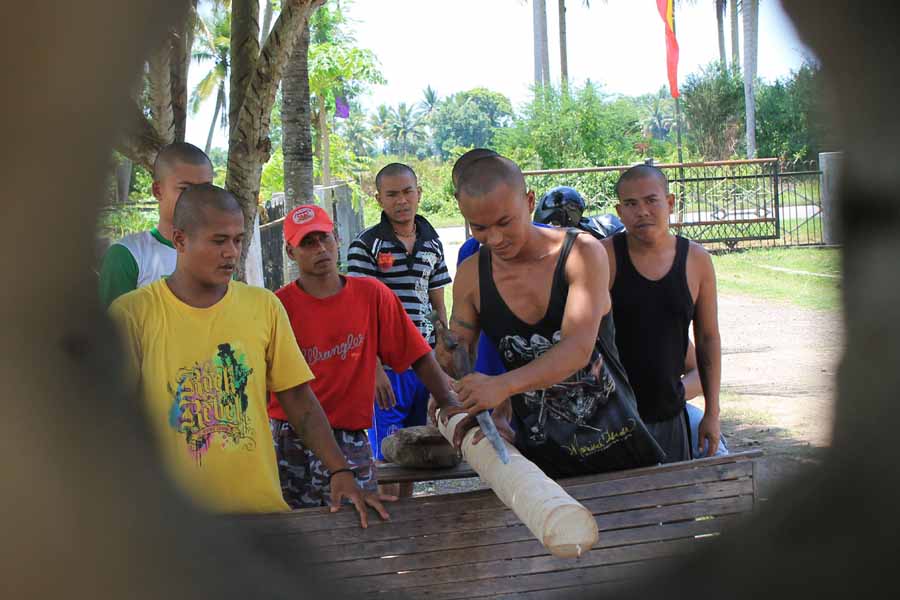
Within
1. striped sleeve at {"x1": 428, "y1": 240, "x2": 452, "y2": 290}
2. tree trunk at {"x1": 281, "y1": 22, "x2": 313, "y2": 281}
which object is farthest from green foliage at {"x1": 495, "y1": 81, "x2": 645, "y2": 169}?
striped sleeve at {"x1": 428, "y1": 240, "x2": 452, "y2": 290}

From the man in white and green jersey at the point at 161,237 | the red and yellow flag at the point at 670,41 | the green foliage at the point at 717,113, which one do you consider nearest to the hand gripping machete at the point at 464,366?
the man in white and green jersey at the point at 161,237

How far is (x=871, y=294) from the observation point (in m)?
0.99

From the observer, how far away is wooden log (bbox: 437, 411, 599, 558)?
1.93m

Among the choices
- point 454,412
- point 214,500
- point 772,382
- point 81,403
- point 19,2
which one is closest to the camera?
point 19,2

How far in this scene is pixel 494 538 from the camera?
2629 millimetres

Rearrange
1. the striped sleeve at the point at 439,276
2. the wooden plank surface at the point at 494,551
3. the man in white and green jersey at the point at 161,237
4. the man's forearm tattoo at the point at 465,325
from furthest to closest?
1. the striped sleeve at the point at 439,276
2. the man in white and green jersey at the point at 161,237
3. the man's forearm tattoo at the point at 465,325
4. the wooden plank surface at the point at 494,551

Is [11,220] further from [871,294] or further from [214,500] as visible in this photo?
[214,500]

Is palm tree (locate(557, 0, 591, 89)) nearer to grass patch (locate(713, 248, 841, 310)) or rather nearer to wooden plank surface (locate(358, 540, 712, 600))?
grass patch (locate(713, 248, 841, 310))

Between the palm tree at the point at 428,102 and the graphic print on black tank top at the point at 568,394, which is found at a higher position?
the palm tree at the point at 428,102

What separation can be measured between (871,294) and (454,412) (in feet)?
6.83

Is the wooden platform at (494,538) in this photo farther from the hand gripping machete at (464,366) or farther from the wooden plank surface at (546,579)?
the hand gripping machete at (464,366)

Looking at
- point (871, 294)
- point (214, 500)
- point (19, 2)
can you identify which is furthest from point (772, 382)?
point (19, 2)

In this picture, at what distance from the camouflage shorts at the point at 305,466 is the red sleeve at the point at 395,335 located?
0.36 metres

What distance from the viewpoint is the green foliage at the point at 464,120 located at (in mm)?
102125
